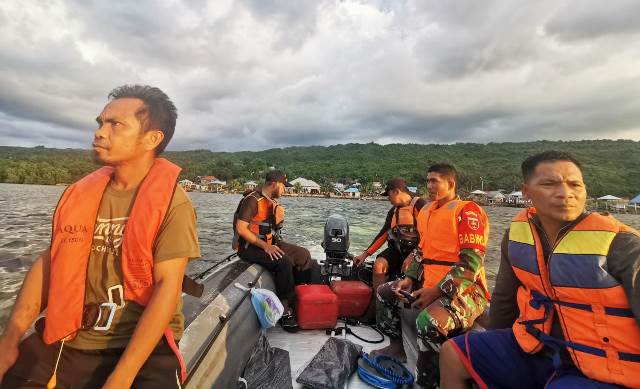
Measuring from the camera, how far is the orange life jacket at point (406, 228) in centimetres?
405

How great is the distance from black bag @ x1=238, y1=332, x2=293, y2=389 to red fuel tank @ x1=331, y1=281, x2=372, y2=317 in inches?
44.3

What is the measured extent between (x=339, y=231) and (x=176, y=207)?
3.46 meters

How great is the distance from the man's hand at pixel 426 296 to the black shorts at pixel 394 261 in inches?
A: 67.1

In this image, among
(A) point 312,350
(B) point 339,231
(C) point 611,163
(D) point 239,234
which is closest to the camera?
(A) point 312,350

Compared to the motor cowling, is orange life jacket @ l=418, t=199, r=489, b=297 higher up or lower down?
higher up

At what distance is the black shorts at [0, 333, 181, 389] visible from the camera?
122cm

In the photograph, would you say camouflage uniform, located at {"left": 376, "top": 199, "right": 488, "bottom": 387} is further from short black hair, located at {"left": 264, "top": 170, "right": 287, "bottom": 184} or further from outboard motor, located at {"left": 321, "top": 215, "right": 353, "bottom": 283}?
short black hair, located at {"left": 264, "top": 170, "right": 287, "bottom": 184}

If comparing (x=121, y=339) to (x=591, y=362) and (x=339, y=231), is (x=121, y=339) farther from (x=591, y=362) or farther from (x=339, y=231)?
(x=339, y=231)

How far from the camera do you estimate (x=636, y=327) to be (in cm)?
123

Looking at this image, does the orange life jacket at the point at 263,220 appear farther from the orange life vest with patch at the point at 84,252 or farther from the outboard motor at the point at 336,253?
the orange life vest with patch at the point at 84,252

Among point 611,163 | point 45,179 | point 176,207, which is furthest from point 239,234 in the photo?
point 611,163

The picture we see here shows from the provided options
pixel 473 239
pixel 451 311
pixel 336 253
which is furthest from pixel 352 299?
pixel 473 239

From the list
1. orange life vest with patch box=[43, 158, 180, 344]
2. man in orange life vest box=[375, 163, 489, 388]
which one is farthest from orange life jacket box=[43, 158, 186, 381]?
man in orange life vest box=[375, 163, 489, 388]

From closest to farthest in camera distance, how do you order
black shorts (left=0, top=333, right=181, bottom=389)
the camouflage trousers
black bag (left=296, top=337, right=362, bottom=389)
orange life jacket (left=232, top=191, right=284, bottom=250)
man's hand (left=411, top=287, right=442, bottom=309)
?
black shorts (left=0, top=333, right=181, bottom=389), the camouflage trousers, black bag (left=296, top=337, right=362, bottom=389), man's hand (left=411, top=287, right=442, bottom=309), orange life jacket (left=232, top=191, right=284, bottom=250)
